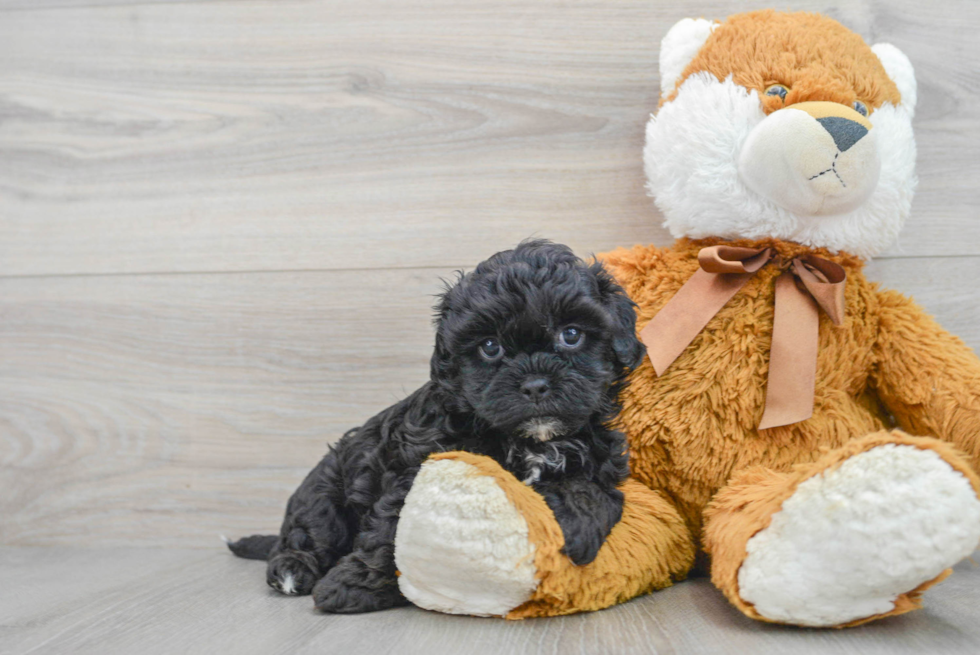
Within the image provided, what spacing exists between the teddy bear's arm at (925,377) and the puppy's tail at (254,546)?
1119mm

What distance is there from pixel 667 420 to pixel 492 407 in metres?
0.34

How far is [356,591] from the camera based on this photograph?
3.41ft

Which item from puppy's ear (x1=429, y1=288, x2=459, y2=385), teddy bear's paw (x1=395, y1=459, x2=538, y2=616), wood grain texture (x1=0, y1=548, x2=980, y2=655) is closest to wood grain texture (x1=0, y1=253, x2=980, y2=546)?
wood grain texture (x1=0, y1=548, x2=980, y2=655)

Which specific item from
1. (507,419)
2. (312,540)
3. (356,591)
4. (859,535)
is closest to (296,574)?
(312,540)

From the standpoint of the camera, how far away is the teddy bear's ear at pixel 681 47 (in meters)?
1.28

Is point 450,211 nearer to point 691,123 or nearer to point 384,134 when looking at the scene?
point 384,134

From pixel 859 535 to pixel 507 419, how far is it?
41 cm

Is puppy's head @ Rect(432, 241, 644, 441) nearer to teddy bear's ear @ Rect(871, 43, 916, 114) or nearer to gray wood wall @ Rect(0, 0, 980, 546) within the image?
gray wood wall @ Rect(0, 0, 980, 546)

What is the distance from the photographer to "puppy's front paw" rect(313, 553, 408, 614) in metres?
1.03

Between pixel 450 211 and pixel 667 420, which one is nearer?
pixel 667 420

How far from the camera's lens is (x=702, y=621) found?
3.20 ft

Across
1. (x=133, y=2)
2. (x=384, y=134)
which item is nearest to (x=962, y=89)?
(x=384, y=134)

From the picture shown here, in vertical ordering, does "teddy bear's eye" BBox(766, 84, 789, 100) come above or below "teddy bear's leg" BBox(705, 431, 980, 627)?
above

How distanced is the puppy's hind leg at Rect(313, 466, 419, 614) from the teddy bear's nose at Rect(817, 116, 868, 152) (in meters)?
0.75
